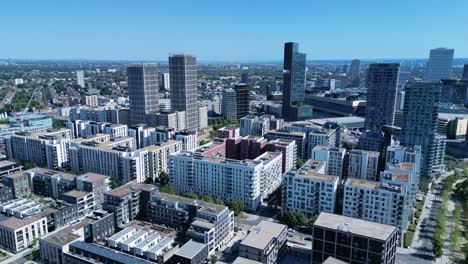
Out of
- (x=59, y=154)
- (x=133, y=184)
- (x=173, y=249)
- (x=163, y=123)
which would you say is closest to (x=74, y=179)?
(x=133, y=184)

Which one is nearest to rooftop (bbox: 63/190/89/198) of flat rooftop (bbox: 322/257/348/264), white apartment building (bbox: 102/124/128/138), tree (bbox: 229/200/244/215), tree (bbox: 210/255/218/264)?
tree (bbox: 229/200/244/215)

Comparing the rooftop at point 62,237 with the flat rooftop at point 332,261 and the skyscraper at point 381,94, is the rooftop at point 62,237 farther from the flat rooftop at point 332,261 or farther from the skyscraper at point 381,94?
the skyscraper at point 381,94

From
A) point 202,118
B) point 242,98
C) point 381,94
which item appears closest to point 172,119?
point 202,118

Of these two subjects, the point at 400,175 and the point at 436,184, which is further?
the point at 436,184

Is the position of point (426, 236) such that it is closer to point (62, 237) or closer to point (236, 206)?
point (236, 206)

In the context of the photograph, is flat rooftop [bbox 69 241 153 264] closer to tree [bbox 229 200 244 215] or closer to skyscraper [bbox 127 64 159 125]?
tree [bbox 229 200 244 215]

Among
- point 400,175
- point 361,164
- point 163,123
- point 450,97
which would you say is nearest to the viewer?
point 400,175

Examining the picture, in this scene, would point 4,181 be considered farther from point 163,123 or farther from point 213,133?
point 213,133

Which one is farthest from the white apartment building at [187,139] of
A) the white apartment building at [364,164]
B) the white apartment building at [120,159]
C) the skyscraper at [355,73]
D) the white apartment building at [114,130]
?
the skyscraper at [355,73]
